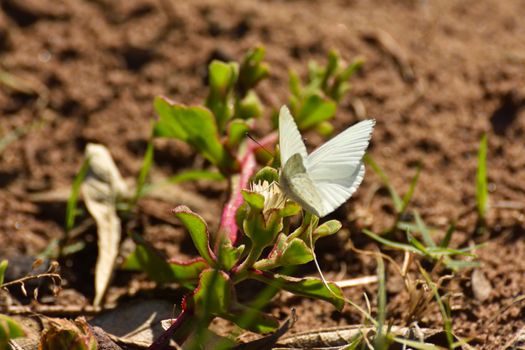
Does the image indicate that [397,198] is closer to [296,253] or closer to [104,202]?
[296,253]

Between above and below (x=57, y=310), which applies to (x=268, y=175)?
above

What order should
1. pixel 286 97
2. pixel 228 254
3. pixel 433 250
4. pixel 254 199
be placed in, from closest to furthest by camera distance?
pixel 254 199, pixel 228 254, pixel 433 250, pixel 286 97

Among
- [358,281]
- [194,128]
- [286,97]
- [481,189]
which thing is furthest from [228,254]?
[286,97]

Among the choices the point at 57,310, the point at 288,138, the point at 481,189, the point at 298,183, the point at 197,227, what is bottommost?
the point at 57,310

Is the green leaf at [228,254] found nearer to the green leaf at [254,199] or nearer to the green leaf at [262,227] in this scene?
the green leaf at [262,227]

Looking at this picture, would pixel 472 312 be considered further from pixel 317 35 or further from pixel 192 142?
pixel 317 35

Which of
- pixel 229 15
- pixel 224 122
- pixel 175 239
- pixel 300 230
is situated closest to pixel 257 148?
pixel 224 122

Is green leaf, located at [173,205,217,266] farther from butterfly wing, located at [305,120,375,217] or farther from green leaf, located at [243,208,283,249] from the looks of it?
butterfly wing, located at [305,120,375,217]
